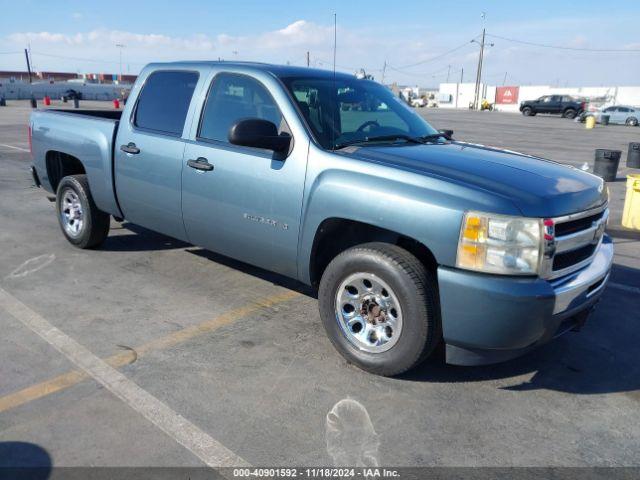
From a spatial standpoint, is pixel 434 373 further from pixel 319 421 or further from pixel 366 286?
pixel 319 421

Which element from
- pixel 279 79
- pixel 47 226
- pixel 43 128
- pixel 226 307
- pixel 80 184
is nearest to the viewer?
pixel 279 79

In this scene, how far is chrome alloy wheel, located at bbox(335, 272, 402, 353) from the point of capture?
340cm

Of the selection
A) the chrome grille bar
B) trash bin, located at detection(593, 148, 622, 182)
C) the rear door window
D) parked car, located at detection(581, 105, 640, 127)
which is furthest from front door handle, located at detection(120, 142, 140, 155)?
parked car, located at detection(581, 105, 640, 127)

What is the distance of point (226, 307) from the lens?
4508mm

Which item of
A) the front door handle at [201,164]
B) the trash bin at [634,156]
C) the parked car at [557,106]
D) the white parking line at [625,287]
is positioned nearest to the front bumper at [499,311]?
the front door handle at [201,164]

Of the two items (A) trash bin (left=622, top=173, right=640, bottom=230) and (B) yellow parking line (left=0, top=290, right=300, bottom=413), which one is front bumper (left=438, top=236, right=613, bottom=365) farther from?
(A) trash bin (left=622, top=173, right=640, bottom=230)

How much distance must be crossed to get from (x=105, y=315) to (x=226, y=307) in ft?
3.08

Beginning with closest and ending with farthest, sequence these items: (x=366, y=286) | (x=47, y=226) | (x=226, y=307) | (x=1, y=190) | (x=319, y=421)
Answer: (x=319, y=421) → (x=366, y=286) → (x=226, y=307) → (x=47, y=226) → (x=1, y=190)

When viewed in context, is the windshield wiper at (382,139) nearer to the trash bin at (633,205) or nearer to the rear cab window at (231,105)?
the rear cab window at (231,105)

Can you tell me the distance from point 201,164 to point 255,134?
84 centimetres

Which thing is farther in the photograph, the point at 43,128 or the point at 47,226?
the point at 47,226

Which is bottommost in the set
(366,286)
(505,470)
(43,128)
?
(505,470)

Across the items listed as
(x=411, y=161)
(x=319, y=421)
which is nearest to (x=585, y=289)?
(x=411, y=161)

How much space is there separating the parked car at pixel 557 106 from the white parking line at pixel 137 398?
154ft
